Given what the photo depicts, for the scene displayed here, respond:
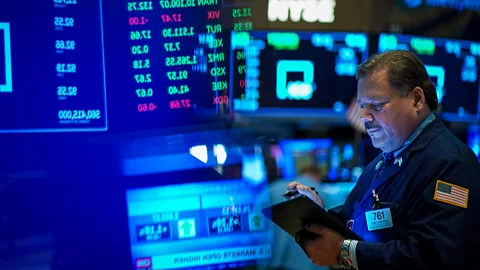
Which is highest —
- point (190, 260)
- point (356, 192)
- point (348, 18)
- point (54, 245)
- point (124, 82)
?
point (348, 18)

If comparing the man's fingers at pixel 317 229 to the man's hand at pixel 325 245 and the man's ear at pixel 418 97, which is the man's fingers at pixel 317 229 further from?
the man's ear at pixel 418 97

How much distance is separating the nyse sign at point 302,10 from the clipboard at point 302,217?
1308 millimetres

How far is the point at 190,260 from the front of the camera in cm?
220

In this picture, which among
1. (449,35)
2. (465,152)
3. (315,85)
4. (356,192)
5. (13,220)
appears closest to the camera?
(465,152)

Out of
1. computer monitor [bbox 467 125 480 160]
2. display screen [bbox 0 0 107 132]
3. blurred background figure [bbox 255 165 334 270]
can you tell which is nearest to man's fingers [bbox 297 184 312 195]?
blurred background figure [bbox 255 165 334 270]

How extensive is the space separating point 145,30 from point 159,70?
8.3 inches

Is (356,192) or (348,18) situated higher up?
(348,18)

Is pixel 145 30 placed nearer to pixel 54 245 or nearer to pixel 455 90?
pixel 54 245

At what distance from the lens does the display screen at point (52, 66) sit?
2.04 m

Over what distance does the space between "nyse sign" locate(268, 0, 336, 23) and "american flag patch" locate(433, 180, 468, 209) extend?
1410 mm

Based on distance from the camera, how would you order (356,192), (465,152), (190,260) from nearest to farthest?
(465,152)
(356,192)
(190,260)

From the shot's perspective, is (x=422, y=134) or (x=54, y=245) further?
(x=54, y=245)

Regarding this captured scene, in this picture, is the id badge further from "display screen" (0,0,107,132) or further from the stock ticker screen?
"display screen" (0,0,107,132)

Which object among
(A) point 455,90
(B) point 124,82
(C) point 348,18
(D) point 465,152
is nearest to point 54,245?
(B) point 124,82
